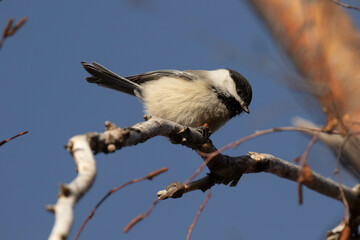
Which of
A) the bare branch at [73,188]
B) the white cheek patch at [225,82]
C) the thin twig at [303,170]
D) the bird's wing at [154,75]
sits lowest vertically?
the thin twig at [303,170]

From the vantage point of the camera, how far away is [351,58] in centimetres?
315

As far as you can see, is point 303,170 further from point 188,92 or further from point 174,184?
point 188,92

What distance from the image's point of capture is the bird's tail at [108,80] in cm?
434

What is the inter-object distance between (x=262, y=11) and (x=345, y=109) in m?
1.51

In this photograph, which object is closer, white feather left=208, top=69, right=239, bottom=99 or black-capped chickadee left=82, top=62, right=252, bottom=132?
black-capped chickadee left=82, top=62, right=252, bottom=132

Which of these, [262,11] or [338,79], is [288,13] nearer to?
[262,11]

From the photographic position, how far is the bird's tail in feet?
14.3

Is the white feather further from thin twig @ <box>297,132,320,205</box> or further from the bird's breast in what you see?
thin twig @ <box>297,132,320,205</box>

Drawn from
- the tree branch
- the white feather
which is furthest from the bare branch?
the white feather

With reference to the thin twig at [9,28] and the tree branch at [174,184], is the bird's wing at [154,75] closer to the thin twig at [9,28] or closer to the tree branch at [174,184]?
the tree branch at [174,184]

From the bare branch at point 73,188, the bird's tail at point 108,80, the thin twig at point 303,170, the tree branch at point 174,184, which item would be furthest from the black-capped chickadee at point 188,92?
the bare branch at point 73,188

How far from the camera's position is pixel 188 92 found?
4.00 metres

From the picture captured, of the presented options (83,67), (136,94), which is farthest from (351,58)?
(83,67)

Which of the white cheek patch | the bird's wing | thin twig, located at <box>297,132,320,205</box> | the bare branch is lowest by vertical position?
thin twig, located at <box>297,132,320,205</box>
